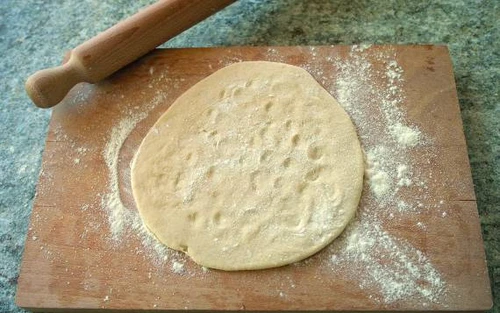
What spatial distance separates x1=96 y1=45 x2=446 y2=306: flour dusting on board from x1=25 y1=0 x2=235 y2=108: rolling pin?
0.08m

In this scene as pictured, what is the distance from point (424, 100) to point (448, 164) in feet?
0.54

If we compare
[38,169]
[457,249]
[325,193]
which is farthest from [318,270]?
[38,169]

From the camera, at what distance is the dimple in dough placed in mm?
997

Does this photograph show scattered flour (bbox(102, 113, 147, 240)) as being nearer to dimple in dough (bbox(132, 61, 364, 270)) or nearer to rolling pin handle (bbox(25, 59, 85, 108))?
dimple in dough (bbox(132, 61, 364, 270))

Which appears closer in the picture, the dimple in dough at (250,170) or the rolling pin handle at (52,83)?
the dimple in dough at (250,170)

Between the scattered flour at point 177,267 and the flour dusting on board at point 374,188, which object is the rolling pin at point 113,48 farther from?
the scattered flour at point 177,267

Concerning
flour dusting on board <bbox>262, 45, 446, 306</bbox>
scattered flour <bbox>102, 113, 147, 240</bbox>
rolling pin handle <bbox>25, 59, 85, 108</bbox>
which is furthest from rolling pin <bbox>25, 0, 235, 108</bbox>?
flour dusting on board <bbox>262, 45, 446, 306</bbox>

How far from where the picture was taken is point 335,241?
1006 mm

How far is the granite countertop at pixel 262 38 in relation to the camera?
1.20 meters

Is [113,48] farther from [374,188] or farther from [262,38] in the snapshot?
[374,188]

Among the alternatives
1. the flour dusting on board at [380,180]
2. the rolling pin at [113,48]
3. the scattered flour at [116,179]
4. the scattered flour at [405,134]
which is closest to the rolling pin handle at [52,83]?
the rolling pin at [113,48]

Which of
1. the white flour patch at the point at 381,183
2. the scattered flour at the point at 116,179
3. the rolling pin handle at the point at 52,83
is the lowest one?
the white flour patch at the point at 381,183

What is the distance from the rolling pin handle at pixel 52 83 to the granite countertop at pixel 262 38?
0.17 m

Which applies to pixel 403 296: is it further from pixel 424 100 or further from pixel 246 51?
pixel 246 51
